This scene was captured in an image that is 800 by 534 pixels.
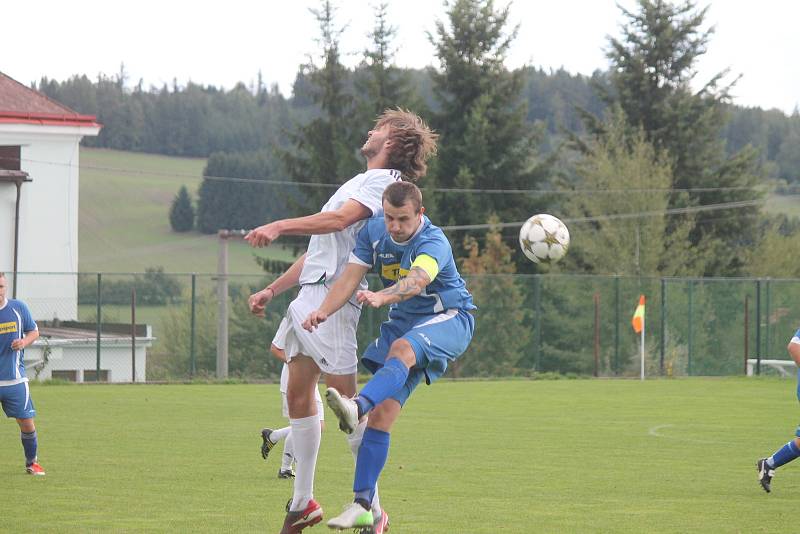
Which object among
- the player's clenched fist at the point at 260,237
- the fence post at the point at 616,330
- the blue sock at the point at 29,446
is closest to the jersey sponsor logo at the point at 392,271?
the player's clenched fist at the point at 260,237

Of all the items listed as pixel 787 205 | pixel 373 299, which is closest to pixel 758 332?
pixel 373 299

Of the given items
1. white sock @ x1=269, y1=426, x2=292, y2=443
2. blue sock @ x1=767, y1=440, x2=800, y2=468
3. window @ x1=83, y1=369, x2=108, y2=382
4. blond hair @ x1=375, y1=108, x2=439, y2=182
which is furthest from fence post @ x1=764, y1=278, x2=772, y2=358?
blond hair @ x1=375, y1=108, x2=439, y2=182

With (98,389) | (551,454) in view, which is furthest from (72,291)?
(551,454)

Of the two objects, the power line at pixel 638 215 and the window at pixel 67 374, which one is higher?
the power line at pixel 638 215

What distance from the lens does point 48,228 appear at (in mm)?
39562

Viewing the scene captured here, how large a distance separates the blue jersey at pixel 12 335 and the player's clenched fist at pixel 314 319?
4576mm

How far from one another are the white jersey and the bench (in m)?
23.5

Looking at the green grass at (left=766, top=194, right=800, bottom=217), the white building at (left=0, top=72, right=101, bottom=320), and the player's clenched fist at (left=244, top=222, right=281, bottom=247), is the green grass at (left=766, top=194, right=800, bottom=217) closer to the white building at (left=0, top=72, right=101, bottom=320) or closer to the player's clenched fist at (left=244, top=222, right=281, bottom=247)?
the white building at (left=0, top=72, right=101, bottom=320)

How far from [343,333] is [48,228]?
115 ft

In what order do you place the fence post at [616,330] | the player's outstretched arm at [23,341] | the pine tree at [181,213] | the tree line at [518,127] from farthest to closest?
the pine tree at [181,213] < the tree line at [518,127] < the fence post at [616,330] < the player's outstretched arm at [23,341]

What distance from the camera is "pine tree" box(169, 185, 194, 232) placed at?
9025cm

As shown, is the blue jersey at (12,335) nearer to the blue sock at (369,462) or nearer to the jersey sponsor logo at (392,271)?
the jersey sponsor logo at (392,271)

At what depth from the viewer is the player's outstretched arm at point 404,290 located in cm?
591

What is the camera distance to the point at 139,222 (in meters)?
91.6
